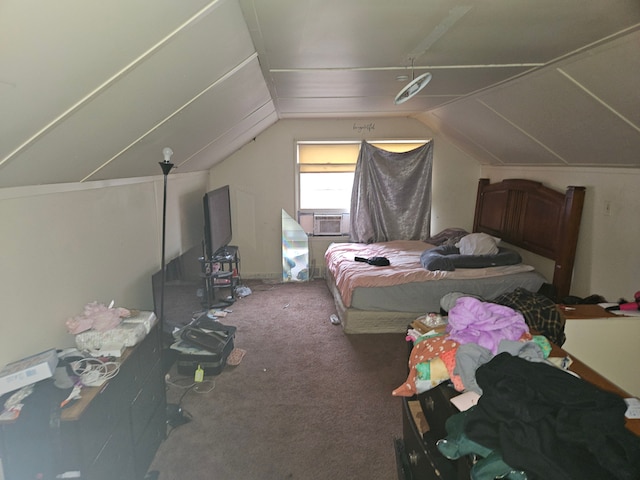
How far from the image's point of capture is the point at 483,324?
53.5 inches

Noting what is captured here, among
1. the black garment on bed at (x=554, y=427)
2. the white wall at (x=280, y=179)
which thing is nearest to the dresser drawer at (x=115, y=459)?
the black garment on bed at (x=554, y=427)

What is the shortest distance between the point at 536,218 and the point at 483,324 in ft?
10.9

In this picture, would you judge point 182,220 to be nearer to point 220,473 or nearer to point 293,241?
point 293,241

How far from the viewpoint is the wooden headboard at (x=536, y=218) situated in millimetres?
3578

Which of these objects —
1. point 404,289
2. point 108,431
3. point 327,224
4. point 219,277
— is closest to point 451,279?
point 404,289

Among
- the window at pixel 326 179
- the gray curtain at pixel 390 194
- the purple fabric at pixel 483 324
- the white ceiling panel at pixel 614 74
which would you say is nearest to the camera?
the purple fabric at pixel 483 324

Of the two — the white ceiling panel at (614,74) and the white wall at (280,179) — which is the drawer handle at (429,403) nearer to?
the white ceiling panel at (614,74)

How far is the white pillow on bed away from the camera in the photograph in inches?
167

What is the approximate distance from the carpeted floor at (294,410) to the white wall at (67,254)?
35.8 inches

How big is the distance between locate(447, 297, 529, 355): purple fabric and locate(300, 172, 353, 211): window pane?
14.1ft

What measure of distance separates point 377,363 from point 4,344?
Answer: 8.24ft

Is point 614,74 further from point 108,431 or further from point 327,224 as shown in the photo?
point 327,224

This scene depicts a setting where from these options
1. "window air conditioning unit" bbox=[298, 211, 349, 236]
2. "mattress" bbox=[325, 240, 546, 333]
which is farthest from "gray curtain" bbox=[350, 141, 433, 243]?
"mattress" bbox=[325, 240, 546, 333]

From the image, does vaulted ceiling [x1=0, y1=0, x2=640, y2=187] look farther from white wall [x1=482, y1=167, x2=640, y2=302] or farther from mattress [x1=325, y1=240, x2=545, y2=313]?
mattress [x1=325, y1=240, x2=545, y2=313]
